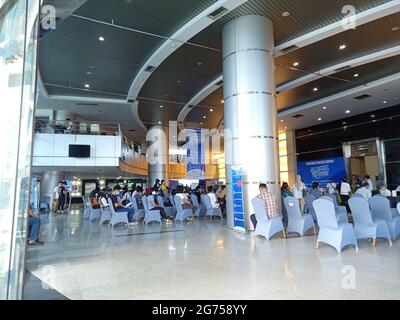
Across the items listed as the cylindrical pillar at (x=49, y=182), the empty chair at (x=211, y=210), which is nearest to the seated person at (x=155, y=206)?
the empty chair at (x=211, y=210)

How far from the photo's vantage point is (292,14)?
7.76m

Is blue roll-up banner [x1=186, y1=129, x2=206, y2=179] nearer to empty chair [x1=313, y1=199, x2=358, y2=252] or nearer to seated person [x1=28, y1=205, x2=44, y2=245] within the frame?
seated person [x1=28, y1=205, x2=44, y2=245]

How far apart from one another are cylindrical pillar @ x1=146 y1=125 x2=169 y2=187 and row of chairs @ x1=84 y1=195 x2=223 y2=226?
393 inches

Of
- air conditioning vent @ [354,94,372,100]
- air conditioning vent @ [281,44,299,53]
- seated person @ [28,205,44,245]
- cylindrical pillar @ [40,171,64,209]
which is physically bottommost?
seated person @ [28,205,44,245]

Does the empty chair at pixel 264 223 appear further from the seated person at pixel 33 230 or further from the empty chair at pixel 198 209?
the empty chair at pixel 198 209

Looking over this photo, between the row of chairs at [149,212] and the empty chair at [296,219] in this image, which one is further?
the row of chairs at [149,212]

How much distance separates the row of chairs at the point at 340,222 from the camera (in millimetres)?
4949

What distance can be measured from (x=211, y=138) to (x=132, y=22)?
13900mm

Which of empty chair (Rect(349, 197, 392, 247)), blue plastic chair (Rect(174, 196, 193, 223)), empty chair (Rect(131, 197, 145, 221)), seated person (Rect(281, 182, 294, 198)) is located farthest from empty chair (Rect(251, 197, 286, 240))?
empty chair (Rect(131, 197, 145, 221))

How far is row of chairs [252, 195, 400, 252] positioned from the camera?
4.95m

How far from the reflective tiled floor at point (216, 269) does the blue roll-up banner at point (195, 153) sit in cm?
1150

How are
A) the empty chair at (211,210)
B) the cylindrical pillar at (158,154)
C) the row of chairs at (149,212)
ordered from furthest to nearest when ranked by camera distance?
the cylindrical pillar at (158,154) < the empty chair at (211,210) < the row of chairs at (149,212)
